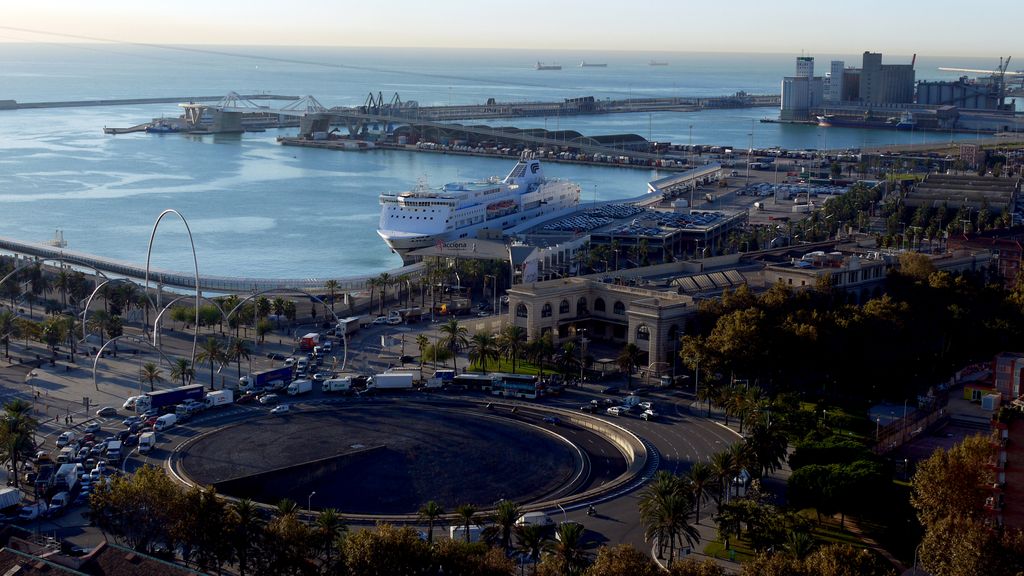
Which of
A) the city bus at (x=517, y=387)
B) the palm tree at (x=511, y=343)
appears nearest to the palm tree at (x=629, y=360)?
the city bus at (x=517, y=387)

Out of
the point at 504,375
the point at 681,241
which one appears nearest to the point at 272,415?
the point at 504,375

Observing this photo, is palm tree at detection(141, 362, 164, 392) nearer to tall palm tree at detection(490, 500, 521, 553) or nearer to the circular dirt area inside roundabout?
the circular dirt area inside roundabout

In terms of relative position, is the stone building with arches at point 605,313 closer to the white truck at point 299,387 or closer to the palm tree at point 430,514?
the white truck at point 299,387

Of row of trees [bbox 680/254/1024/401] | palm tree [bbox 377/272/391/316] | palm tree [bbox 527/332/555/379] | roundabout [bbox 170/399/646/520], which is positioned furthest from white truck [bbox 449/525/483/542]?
palm tree [bbox 377/272/391/316]

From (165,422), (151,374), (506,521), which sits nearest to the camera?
(506,521)

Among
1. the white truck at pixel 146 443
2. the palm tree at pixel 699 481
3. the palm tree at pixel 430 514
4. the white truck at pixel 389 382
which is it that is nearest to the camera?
the palm tree at pixel 430 514

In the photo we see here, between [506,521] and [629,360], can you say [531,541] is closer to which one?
[506,521]

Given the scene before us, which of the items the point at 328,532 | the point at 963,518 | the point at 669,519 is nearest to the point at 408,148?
the point at 669,519
